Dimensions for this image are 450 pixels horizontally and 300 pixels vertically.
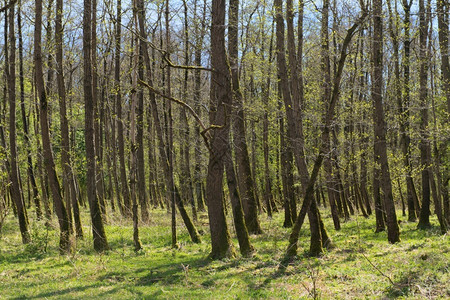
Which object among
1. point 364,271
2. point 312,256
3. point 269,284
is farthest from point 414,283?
point 312,256

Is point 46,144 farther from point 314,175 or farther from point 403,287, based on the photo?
point 403,287

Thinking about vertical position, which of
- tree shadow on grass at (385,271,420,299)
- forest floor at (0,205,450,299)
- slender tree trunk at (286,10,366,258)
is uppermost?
slender tree trunk at (286,10,366,258)

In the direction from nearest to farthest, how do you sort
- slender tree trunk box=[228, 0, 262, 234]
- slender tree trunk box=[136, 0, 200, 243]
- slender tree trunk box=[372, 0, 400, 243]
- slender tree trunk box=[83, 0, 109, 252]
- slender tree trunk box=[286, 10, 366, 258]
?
slender tree trunk box=[286, 10, 366, 258]
slender tree trunk box=[372, 0, 400, 243]
slender tree trunk box=[83, 0, 109, 252]
slender tree trunk box=[136, 0, 200, 243]
slender tree trunk box=[228, 0, 262, 234]

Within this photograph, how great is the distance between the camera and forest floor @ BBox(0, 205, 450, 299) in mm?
8055

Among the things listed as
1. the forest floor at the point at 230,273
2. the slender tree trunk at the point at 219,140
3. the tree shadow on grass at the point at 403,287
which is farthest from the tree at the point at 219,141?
the tree shadow on grass at the point at 403,287

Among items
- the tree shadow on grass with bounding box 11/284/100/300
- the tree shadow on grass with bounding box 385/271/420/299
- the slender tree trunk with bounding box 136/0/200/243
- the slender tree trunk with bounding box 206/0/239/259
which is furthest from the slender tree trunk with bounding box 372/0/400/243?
the tree shadow on grass with bounding box 11/284/100/300

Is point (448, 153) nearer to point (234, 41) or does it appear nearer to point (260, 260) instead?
point (234, 41)

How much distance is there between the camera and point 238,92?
15.0 m

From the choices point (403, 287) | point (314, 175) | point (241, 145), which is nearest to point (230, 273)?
point (314, 175)

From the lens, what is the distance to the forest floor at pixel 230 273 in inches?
317

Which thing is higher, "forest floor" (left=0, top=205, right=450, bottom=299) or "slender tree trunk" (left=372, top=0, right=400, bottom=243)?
"slender tree trunk" (left=372, top=0, right=400, bottom=243)

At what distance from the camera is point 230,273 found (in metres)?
9.90

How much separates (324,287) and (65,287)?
5.37m

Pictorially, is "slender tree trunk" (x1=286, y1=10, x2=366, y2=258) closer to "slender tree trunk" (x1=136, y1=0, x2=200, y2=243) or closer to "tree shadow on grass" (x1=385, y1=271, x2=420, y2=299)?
"tree shadow on grass" (x1=385, y1=271, x2=420, y2=299)
